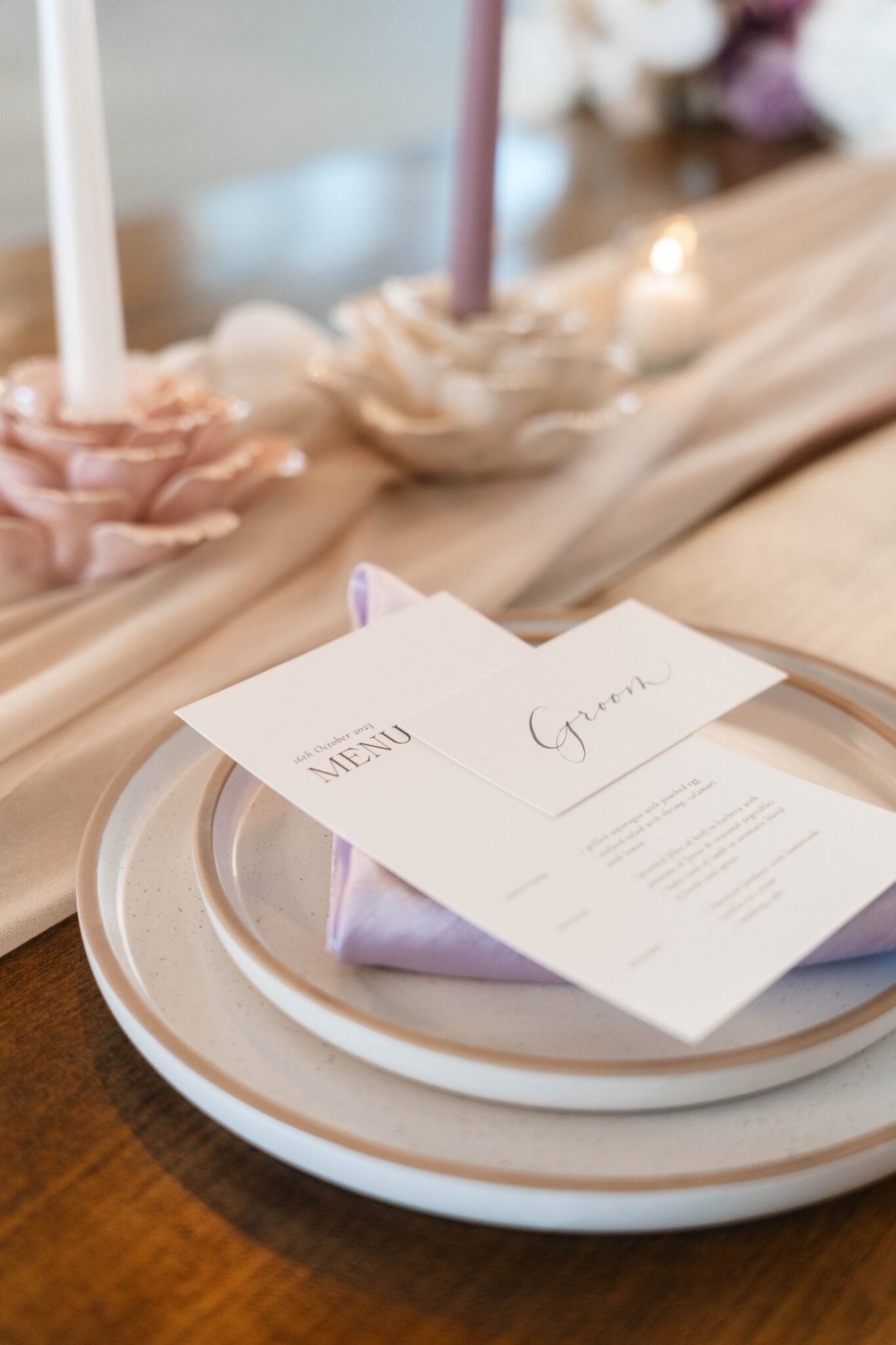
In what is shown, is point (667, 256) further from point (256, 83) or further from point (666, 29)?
point (256, 83)

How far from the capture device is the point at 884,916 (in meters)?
0.30

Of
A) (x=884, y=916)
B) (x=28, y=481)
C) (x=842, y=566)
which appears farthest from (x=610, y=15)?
(x=884, y=916)

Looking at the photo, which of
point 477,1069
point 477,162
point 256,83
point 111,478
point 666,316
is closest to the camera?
point 477,1069

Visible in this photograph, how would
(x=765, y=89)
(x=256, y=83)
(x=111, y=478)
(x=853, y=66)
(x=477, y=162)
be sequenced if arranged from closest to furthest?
1. (x=111, y=478)
2. (x=477, y=162)
3. (x=853, y=66)
4. (x=765, y=89)
5. (x=256, y=83)

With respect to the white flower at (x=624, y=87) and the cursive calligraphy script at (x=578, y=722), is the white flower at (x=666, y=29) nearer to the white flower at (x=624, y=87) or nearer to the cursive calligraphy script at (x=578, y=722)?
the white flower at (x=624, y=87)

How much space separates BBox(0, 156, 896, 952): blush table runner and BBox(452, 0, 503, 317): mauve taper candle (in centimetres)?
10

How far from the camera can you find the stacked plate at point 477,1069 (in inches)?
10.0

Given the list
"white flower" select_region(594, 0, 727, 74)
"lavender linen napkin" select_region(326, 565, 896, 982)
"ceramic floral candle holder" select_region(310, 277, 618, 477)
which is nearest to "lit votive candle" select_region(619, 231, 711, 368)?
"ceramic floral candle holder" select_region(310, 277, 618, 477)

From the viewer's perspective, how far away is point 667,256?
2.81 feet

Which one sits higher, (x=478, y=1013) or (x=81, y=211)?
(x=81, y=211)

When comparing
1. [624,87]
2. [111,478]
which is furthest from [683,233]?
[624,87]

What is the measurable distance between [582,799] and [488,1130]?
0.09 meters

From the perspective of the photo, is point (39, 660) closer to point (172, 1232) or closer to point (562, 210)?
point (172, 1232)

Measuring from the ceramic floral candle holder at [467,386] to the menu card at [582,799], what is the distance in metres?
0.21
